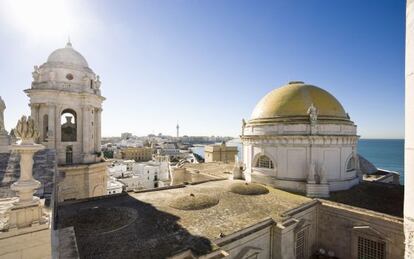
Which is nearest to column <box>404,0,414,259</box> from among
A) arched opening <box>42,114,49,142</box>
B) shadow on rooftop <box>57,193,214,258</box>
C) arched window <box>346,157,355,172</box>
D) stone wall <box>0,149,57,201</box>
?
shadow on rooftop <box>57,193,214,258</box>

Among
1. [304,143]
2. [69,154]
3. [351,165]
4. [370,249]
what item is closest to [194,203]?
[304,143]

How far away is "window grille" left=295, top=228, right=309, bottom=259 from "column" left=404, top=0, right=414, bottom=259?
13.7 meters

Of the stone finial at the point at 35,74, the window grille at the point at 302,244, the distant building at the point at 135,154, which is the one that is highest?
the stone finial at the point at 35,74

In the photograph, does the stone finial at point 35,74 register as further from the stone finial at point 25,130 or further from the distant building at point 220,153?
the distant building at point 220,153

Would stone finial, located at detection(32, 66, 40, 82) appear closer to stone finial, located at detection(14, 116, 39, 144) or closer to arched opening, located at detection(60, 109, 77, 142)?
arched opening, located at detection(60, 109, 77, 142)

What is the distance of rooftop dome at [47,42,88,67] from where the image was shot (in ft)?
68.7

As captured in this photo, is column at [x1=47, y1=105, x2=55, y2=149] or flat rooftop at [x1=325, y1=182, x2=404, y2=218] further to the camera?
column at [x1=47, y1=105, x2=55, y2=149]

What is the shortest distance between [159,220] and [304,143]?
14.9m

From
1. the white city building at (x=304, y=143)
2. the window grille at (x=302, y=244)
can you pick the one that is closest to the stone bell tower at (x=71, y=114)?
the white city building at (x=304, y=143)

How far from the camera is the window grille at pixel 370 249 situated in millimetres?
14562

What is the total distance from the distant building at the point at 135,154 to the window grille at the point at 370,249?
113 metres

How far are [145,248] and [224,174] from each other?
65.5 ft

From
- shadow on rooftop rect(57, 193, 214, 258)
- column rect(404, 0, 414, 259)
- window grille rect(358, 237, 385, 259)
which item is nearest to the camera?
column rect(404, 0, 414, 259)

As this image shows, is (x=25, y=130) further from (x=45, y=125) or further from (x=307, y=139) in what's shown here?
(x=307, y=139)
